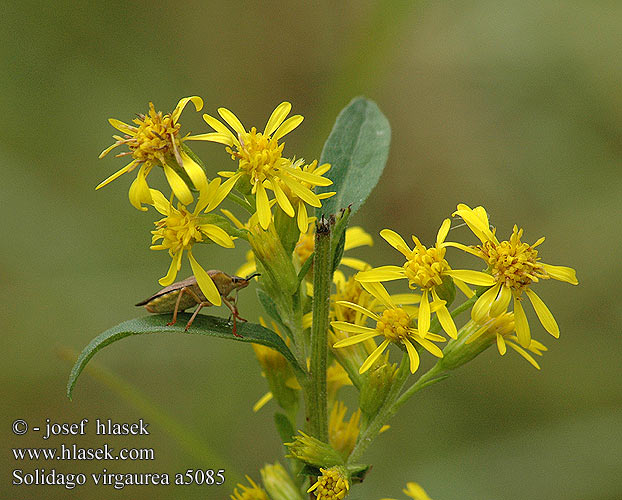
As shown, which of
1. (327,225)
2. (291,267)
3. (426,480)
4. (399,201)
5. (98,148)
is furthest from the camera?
→ (399,201)

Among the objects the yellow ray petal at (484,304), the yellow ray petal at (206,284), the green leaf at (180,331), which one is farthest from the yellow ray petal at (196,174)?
the yellow ray petal at (484,304)

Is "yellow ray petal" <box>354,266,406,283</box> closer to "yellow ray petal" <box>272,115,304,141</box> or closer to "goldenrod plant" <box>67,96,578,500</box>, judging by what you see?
"goldenrod plant" <box>67,96,578,500</box>

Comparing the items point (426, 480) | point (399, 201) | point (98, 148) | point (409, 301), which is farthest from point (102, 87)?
point (409, 301)

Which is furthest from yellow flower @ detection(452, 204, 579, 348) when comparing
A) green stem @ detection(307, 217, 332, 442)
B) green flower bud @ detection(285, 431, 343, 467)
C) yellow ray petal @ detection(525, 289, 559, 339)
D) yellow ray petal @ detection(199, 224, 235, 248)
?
yellow ray petal @ detection(199, 224, 235, 248)

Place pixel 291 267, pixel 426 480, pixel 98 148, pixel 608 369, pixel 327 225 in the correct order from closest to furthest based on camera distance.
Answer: pixel 327 225, pixel 291 267, pixel 426 480, pixel 608 369, pixel 98 148

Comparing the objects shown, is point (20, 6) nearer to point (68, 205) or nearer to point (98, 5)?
point (98, 5)
